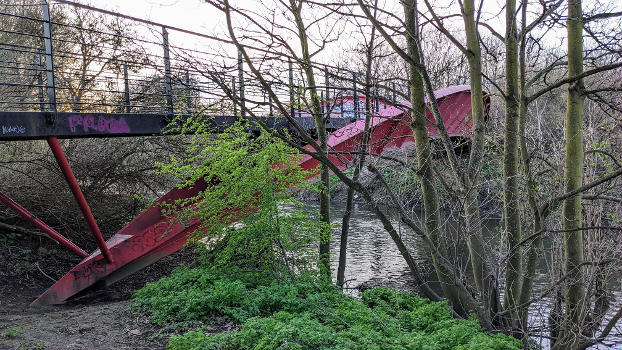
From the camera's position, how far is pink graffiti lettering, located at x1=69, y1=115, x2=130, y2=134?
22.4 ft

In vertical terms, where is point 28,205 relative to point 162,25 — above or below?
below

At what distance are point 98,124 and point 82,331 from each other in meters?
2.82

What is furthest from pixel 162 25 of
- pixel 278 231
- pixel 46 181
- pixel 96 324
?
pixel 46 181

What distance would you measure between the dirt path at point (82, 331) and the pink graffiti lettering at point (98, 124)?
2.45m

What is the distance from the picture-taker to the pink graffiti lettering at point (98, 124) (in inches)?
269

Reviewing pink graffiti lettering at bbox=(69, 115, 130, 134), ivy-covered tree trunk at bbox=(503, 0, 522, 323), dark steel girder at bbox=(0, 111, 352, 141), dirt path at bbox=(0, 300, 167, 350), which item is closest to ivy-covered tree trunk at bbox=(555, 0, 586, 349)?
ivy-covered tree trunk at bbox=(503, 0, 522, 323)

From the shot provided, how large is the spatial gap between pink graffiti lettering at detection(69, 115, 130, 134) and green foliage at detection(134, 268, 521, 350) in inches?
90.4

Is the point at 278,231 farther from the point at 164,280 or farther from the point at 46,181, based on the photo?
the point at 46,181

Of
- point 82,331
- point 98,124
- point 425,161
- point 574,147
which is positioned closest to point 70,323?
point 82,331

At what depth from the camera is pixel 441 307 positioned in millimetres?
7363

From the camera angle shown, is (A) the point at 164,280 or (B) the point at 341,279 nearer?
(A) the point at 164,280

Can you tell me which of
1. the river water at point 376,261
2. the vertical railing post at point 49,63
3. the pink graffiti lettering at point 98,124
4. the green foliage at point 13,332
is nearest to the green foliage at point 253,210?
the pink graffiti lettering at point 98,124

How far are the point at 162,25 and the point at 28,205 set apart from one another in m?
5.72

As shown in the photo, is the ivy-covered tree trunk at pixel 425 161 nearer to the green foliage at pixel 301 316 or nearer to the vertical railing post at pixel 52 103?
the green foliage at pixel 301 316
